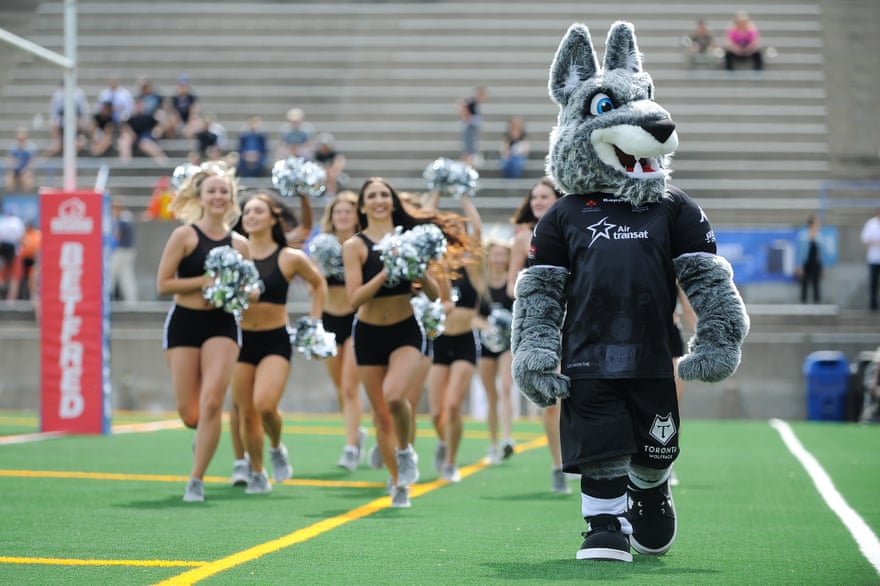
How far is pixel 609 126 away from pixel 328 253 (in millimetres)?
6079

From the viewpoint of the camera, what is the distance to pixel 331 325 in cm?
1305

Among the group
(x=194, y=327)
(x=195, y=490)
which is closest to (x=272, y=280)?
(x=194, y=327)

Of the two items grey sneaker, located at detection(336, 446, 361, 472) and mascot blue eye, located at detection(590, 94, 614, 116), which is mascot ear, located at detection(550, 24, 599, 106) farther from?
grey sneaker, located at detection(336, 446, 361, 472)

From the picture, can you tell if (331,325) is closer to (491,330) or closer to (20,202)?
(491,330)

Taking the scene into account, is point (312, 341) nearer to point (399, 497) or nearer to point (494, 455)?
point (399, 497)

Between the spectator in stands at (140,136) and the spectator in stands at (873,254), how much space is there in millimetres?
12857

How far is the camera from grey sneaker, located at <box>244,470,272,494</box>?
10.2 m

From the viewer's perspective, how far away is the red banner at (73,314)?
51.7ft

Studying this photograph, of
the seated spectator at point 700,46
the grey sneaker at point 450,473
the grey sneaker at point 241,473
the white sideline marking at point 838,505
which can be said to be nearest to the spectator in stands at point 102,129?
the seated spectator at point 700,46

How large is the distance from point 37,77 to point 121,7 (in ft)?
10.2

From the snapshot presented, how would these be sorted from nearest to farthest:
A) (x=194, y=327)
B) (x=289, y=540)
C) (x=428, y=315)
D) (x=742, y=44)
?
(x=289, y=540)
(x=428, y=315)
(x=194, y=327)
(x=742, y=44)

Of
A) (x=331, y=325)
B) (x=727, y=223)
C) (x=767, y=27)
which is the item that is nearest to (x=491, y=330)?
(x=331, y=325)

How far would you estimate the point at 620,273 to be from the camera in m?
6.60

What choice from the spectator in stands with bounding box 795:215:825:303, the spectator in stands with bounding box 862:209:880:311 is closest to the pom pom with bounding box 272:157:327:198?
the spectator in stands with bounding box 795:215:825:303
